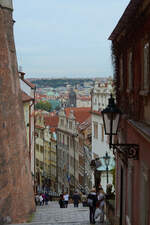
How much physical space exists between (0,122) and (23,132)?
4.51m

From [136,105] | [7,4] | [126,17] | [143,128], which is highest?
[7,4]

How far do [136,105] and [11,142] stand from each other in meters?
12.6

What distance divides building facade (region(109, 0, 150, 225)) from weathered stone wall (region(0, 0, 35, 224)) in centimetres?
916

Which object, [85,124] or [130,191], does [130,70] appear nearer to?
[130,191]

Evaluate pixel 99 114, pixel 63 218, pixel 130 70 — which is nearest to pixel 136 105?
pixel 130 70

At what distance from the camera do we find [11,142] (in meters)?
21.3

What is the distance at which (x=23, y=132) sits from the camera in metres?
24.5

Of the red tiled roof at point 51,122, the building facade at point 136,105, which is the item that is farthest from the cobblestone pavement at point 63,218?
the red tiled roof at point 51,122

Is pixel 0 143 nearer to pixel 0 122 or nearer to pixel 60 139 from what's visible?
pixel 0 122

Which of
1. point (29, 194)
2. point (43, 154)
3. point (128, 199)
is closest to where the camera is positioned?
point (128, 199)

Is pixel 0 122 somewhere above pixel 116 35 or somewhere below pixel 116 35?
below

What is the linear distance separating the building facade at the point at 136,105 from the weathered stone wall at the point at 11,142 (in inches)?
361

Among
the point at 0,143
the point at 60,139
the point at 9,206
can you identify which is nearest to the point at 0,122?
the point at 0,143

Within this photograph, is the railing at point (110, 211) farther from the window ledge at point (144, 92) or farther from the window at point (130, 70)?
the window ledge at point (144, 92)
